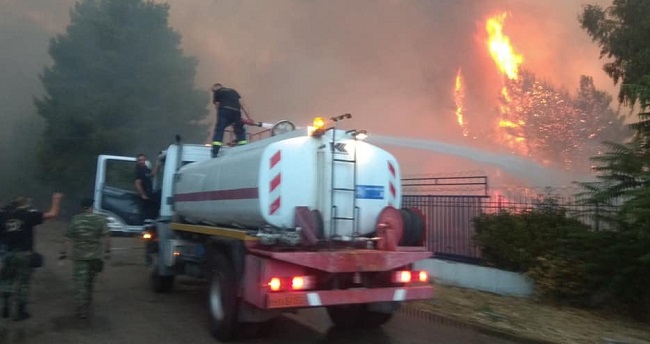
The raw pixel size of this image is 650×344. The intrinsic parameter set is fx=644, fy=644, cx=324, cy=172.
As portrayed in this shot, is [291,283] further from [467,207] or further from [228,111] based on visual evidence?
[467,207]

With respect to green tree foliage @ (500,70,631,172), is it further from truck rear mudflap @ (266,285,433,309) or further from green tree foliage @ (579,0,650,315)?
truck rear mudflap @ (266,285,433,309)

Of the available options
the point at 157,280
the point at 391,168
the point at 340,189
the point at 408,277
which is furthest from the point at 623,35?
the point at 157,280

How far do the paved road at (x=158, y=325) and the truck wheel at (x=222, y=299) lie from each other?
203 mm

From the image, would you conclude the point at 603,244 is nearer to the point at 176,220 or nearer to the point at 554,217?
the point at 554,217

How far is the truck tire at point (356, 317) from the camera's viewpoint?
24.6 feet

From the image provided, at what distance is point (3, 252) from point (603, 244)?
26.1 ft

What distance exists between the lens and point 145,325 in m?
7.64

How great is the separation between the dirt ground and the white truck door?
233 inches

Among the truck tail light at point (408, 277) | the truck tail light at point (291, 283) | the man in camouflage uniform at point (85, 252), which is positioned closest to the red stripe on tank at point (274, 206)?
the truck tail light at point (291, 283)

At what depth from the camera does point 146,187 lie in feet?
35.4

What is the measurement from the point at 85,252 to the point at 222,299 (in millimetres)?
2009

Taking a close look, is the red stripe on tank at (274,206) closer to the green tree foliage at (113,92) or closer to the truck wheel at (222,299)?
the truck wheel at (222,299)

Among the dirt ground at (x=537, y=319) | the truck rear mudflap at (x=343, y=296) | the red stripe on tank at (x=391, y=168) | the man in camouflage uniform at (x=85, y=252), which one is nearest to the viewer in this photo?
the truck rear mudflap at (x=343, y=296)

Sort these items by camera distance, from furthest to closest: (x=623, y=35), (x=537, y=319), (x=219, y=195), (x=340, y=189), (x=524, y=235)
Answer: (x=623, y=35), (x=524, y=235), (x=537, y=319), (x=219, y=195), (x=340, y=189)
